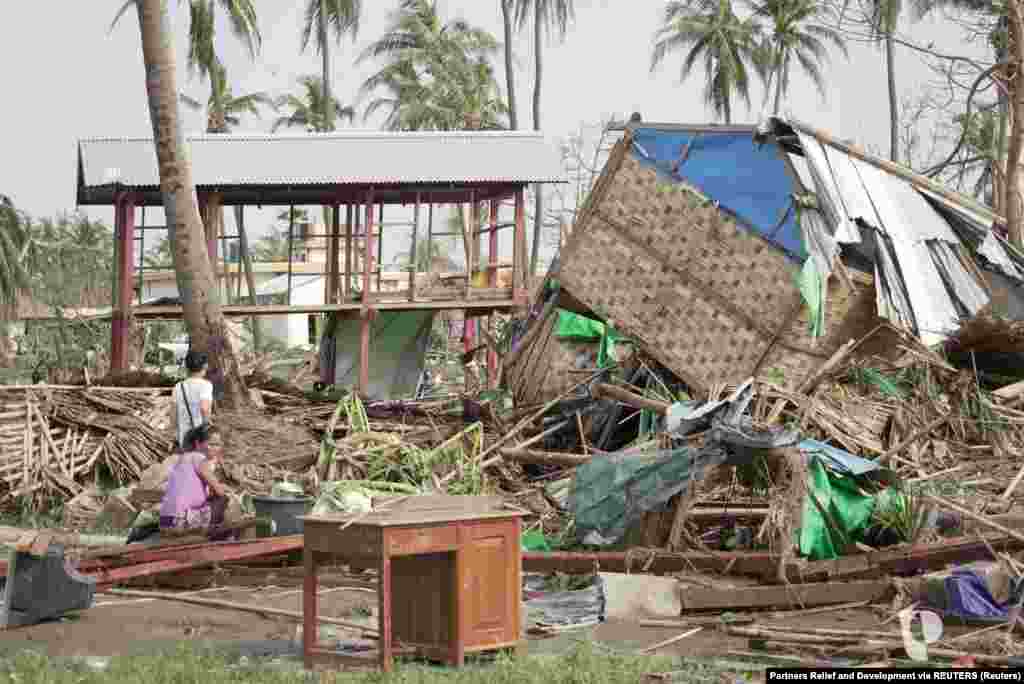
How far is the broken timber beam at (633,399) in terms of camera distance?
528 inches

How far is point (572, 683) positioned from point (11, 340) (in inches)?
1538

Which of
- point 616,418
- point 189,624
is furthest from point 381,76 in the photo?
point 189,624

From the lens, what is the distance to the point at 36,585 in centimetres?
895

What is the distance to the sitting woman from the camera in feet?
36.9

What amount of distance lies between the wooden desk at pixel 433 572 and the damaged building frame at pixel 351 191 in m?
16.7

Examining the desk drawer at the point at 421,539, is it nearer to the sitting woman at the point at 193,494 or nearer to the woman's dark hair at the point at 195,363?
the sitting woman at the point at 193,494

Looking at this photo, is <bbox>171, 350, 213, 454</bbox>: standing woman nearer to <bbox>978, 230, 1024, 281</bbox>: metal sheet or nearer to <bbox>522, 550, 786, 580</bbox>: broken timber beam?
<bbox>522, 550, 786, 580</bbox>: broken timber beam

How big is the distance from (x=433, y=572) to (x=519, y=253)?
60.6 feet

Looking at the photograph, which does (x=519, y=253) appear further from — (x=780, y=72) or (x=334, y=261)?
(x=780, y=72)

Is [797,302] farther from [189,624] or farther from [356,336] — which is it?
[356,336]

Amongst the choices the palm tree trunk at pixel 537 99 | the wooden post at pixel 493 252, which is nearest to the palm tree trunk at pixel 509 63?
the palm tree trunk at pixel 537 99

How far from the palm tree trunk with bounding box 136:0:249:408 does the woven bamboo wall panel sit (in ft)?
14.1

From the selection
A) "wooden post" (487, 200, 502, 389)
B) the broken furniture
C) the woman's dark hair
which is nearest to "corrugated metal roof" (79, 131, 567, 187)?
"wooden post" (487, 200, 502, 389)

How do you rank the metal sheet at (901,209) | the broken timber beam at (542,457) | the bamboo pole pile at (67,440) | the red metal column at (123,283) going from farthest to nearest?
the red metal column at (123,283) < the bamboo pole pile at (67,440) < the metal sheet at (901,209) < the broken timber beam at (542,457)
